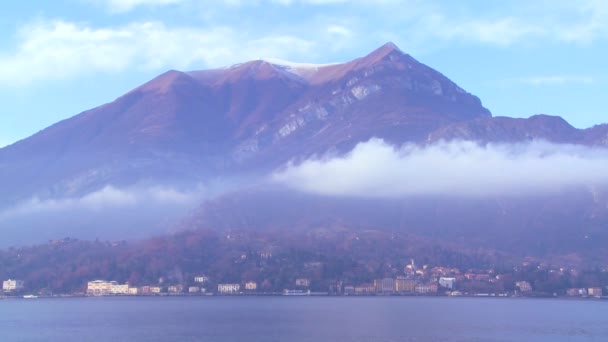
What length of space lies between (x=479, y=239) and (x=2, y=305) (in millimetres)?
77611

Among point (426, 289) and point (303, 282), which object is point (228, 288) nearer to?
point (303, 282)

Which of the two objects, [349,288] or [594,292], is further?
[349,288]

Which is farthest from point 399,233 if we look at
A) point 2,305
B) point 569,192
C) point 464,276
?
point 2,305

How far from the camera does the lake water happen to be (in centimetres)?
7731

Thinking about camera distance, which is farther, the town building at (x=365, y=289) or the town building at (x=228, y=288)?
the town building at (x=365, y=289)

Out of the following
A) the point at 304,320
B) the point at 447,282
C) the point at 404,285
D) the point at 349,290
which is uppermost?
the point at 447,282

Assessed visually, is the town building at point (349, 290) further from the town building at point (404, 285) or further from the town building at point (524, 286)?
the town building at point (524, 286)

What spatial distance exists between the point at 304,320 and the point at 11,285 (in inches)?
2621

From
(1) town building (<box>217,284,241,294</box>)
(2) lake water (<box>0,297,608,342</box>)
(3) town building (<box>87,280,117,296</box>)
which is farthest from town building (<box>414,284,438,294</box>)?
(3) town building (<box>87,280,117,296</box>)

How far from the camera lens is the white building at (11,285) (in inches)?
5620

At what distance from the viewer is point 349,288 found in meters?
140

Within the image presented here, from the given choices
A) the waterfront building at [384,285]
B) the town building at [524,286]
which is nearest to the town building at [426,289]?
the waterfront building at [384,285]

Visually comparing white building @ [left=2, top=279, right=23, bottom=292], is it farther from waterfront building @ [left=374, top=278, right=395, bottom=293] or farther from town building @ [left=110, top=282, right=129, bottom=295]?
waterfront building @ [left=374, top=278, right=395, bottom=293]

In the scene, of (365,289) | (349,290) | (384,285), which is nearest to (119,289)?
(349,290)
